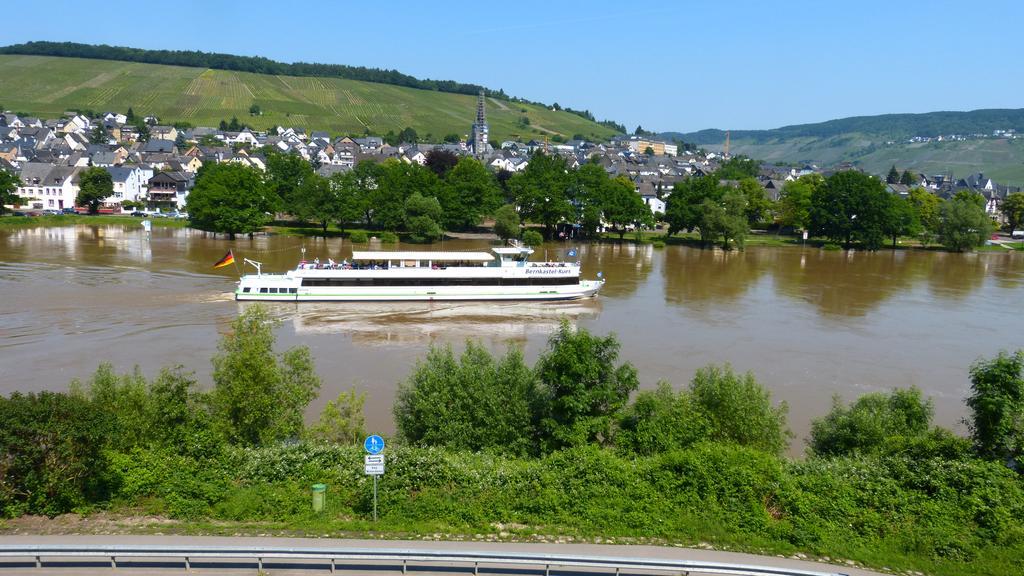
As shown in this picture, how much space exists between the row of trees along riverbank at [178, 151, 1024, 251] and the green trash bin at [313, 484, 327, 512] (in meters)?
48.2

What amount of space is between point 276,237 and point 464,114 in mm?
144647

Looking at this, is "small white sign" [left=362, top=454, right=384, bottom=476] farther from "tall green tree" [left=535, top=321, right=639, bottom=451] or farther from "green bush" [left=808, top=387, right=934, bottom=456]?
"green bush" [left=808, top=387, right=934, bottom=456]

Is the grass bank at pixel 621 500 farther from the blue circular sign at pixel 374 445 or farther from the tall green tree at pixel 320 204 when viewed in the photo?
the tall green tree at pixel 320 204

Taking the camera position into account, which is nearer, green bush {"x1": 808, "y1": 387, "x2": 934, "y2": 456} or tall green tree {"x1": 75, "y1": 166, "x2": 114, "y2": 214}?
green bush {"x1": 808, "y1": 387, "x2": 934, "y2": 456}

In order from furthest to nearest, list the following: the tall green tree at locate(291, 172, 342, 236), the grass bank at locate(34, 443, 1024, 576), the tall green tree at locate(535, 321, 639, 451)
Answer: the tall green tree at locate(291, 172, 342, 236) → the tall green tree at locate(535, 321, 639, 451) → the grass bank at locate(34, 443, 1024, 576)

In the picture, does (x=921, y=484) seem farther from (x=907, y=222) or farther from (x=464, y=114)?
(x=464, y=114)

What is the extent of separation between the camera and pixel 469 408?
14875 millimetres

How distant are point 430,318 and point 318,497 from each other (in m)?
22.1

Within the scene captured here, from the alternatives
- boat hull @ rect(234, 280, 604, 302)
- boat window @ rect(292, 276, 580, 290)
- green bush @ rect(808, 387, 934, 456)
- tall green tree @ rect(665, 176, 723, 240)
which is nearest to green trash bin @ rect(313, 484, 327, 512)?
green bush @ rect(808, 387, 934, 456)

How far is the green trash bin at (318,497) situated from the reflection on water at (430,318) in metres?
17.0

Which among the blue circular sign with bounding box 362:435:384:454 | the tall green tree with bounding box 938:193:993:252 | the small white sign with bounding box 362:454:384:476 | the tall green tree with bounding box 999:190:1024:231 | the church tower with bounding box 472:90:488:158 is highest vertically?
the church tower with bounding box 472:90:488:158

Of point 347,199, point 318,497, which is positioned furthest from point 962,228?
point 318,497

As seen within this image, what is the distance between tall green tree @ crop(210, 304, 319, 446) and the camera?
548 inches

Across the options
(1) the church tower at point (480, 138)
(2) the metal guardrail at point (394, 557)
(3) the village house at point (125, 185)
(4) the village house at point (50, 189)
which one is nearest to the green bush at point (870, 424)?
(2) the metal guardrail at point (394, 557)
